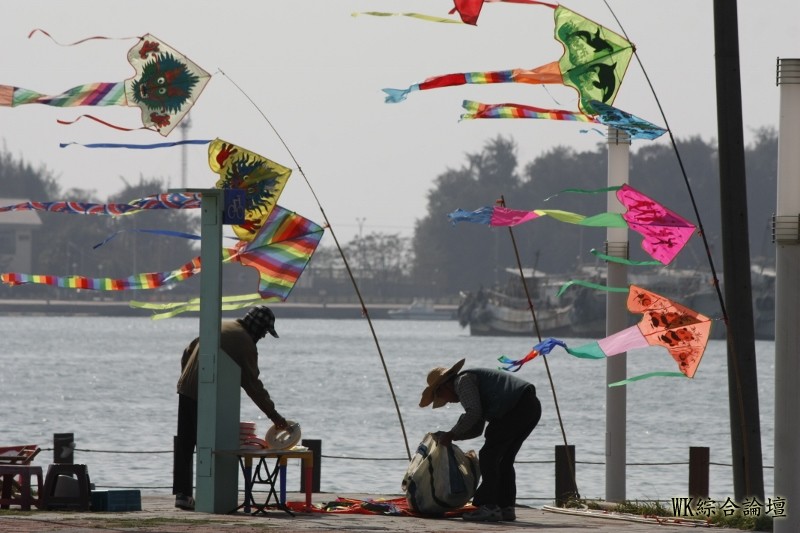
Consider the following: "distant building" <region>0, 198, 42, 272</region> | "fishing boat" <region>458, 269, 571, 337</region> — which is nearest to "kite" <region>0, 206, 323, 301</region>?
"fishing boat" <region>458, 269, 571, 337</region>

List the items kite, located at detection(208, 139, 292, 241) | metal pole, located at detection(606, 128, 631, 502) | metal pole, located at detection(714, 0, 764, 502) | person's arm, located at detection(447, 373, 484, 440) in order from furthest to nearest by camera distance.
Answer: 1. metal pole, located at detection(606, 128, 631, 502)
2. kite, located at detection(208, 139, 292, 241)
3. metal pole, located at detection(714, 0, 764, 502)
4. person's arm, located at detection(447, 373, 484, 440)

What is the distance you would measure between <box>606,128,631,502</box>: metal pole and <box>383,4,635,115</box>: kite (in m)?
1.45

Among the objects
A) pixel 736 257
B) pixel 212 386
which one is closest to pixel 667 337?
pixel 736 257

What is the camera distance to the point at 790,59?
9.66 meters

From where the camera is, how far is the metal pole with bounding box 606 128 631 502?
13.3 meters

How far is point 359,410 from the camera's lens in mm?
49719

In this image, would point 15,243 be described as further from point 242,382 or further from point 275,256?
point 242,382

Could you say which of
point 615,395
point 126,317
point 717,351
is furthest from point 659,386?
point 126,317

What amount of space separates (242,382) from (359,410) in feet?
127

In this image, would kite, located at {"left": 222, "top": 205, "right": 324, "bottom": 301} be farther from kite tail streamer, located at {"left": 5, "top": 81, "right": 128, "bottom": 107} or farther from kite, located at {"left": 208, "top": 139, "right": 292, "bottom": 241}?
kite tail streamer, located at {"left": 5, "top": 81, "right": 128, "bottom": 107}

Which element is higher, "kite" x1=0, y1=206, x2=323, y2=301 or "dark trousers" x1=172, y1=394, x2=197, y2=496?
"kite" x1=0, y1=206, x2=323, y2=301

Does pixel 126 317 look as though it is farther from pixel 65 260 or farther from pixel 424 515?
pixel 424 515

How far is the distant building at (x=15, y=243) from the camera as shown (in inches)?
5851

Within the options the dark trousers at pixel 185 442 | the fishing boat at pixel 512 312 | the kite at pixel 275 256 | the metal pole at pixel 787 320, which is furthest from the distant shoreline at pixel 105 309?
the metal pole at pixel 787 320
